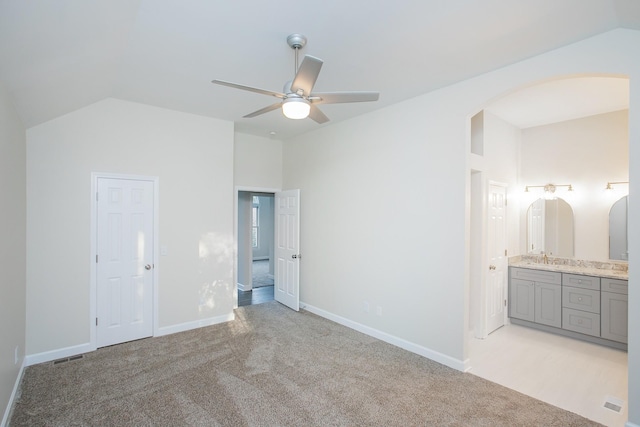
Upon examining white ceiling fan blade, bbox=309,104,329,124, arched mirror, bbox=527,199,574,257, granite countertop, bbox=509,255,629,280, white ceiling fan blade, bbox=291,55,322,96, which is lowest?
granite countertop, bbox=509,255,629,280

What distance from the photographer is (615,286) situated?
3770 mm

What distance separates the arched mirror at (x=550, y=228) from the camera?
4.57 m

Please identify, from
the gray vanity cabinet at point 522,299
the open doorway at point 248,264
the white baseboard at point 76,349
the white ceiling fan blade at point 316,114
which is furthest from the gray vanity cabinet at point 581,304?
the white baseboard at point 76,349

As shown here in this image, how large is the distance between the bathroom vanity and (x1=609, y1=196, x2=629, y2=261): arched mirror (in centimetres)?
15

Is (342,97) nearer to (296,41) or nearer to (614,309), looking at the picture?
(296,41)

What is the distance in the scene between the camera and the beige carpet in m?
2.42

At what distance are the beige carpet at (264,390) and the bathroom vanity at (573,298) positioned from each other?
203 cm

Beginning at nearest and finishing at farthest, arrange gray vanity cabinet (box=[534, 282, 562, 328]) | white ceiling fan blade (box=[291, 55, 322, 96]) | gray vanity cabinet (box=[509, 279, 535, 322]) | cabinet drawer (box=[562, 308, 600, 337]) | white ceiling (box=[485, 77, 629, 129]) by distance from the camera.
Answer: white ceiling fan blade (box=[291, 55, 322, 96]) → white ceiling (box=[485, 77, 629, 129]) → cabinet drawer (box=[562, 308, 600, 337]) → gray vanity cabinet (box=[534, 282, 562, 328]) → gray vanity cabinet (box=[509, 279, 535, 322])

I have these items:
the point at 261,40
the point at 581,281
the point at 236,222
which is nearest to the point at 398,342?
the point at 581,281

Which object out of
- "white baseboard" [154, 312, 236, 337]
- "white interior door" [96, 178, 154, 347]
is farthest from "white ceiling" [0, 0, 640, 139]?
"white baseboard" [154, 312, 236, 337]

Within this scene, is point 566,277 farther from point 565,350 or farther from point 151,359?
point 151,359

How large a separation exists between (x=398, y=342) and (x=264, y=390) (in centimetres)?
177

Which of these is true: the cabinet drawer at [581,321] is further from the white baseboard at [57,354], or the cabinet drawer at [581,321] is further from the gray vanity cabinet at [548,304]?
the white baseboard at [57,354]

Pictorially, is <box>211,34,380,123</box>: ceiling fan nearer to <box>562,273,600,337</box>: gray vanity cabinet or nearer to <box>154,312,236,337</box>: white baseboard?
<box>154,312,236,337</box>: white baseboard
